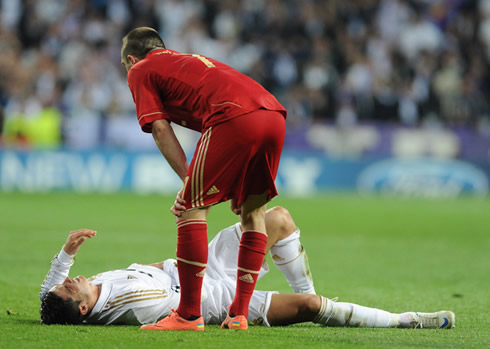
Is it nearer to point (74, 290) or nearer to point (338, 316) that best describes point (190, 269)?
point (74, 290)

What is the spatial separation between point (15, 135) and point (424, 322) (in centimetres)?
1538

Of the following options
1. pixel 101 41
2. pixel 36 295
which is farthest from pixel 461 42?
pixel 36 295

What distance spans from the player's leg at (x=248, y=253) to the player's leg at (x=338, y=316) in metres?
0.20

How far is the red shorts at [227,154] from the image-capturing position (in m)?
4.59

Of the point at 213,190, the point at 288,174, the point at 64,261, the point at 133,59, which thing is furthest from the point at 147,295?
the point at 288,174

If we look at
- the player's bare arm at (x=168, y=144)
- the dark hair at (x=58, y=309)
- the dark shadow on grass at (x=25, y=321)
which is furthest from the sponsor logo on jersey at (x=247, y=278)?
the dark shadow on grass at (x=25, y=321)

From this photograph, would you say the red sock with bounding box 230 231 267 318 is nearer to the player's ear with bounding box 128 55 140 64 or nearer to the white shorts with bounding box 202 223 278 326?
the white shorts with bounding box 202 223 278 326

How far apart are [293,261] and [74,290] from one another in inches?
53.4

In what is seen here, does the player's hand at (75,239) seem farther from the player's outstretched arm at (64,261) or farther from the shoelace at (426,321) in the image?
the shoelace at (426,321)

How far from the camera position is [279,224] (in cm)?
511

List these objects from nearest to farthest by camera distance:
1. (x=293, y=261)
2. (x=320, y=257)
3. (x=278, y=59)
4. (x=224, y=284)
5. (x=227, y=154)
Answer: (x=227, y=154) < (x=224, y=284) < (x=293, y=261) < (x=320, y=257) < (x=278, y=59)

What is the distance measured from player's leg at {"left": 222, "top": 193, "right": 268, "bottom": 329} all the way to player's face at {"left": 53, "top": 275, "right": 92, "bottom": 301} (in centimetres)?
82

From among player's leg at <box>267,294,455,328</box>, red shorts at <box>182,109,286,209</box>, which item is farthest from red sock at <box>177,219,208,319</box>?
player's leg at <box>267,294,455,328</box>

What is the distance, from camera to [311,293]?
5.20 metres
